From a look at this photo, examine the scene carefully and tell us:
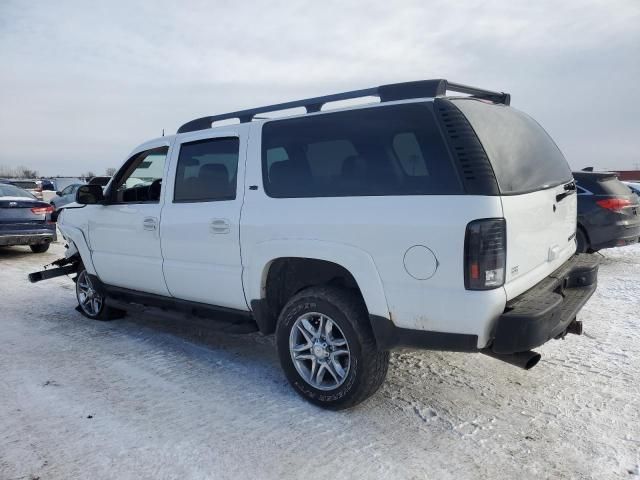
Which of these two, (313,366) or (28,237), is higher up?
(28,237)

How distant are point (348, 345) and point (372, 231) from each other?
0.77 metres

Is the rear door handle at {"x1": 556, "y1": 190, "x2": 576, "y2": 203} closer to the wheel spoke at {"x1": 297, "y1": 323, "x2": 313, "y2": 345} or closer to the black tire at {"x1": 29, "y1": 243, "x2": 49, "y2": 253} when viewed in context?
the wheel spoke at {"x1": 297, "y1": 323, "x2": 313, "y2": 345}

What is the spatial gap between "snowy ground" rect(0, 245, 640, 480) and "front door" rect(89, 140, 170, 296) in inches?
26.1

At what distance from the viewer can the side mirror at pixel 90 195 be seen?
4867 millimetres

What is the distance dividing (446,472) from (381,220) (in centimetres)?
140

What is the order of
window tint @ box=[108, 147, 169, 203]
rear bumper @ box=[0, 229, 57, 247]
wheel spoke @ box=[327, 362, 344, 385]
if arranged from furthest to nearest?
rear bumper @ box=[0, 229, 57, 247]
window tint @ box=[108, 147, 169, 203]
wheel spoke @ box=[327, 362, 344, 385]

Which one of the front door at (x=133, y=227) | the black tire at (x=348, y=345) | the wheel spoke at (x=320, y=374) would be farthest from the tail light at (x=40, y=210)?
the wheel spoke at (x=320, y=374)

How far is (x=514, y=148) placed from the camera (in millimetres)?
3080

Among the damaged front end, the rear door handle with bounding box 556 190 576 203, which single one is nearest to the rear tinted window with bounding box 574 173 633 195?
the rear door handle with bounding box 556 190 576 203

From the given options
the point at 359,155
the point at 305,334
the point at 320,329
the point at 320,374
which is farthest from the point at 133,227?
the point at 359,155

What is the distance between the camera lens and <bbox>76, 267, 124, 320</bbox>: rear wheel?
5.39 metres

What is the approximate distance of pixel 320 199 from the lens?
3.21m

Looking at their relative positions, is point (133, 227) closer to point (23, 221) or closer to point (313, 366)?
point (313, 366)

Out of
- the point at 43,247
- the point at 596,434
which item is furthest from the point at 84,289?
the point at 43,247
